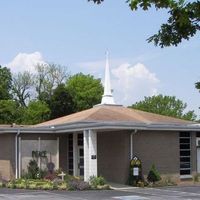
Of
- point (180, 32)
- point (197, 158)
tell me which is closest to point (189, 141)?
point (197, 158)

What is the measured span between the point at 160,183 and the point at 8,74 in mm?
49910

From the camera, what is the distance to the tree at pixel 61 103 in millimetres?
65250

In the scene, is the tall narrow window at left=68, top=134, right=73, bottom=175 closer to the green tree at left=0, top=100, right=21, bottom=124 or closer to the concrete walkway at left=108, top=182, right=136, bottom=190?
the concrete walkway at left=108, top=182, right=136, bottom=190

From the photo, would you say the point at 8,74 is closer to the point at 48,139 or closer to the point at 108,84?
the point at 108,84

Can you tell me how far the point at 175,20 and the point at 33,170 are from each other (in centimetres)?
2629

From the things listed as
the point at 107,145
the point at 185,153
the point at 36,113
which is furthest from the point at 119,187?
the point at 36,113

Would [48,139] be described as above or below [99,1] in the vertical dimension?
below

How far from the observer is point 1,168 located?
98.3 feet

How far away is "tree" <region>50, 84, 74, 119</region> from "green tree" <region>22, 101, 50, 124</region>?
3.21 ft

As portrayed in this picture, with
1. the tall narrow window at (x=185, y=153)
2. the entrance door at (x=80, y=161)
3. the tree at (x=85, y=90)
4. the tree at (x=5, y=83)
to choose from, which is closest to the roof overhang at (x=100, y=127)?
the tall narrow window at (x=185, y=153)

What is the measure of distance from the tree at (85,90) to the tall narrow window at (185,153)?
42.6 meters

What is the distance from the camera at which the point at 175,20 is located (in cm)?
404

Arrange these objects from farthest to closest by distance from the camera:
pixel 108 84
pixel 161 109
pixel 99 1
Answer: pixel 161 109, pixel 108 84, pixel 99 1

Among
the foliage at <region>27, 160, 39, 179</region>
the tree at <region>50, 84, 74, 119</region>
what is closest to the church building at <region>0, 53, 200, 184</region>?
the foliage at <region>27, 160, 39, 179</region>
